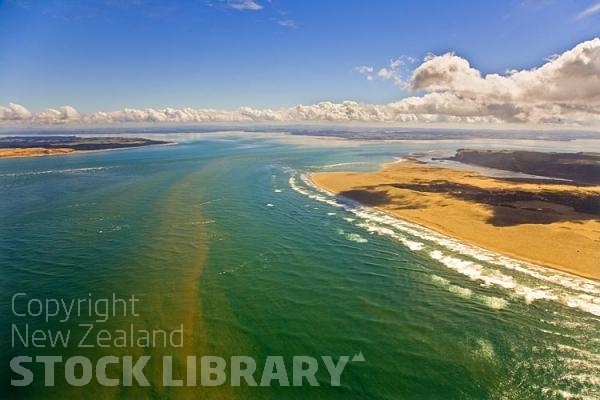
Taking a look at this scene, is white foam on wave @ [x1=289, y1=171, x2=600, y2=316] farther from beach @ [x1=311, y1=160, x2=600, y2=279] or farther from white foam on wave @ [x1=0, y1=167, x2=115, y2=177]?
white foam on wave @ [x1=0, y1=167, x2=115, y2=177]

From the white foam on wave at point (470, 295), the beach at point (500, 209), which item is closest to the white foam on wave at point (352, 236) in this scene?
the beach at point (500, 209)

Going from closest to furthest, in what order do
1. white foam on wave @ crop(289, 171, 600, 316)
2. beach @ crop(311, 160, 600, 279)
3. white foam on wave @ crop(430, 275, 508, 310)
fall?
white foam on wave @ crop(430, 275, 508, 310) < white foam on wave @ crop(289, 171, 600, 316) < beach @ crop(311, 160, 600, 279)

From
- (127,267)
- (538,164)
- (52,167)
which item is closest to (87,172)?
(52,167)

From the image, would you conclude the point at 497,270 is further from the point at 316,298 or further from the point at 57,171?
the point at 57,171

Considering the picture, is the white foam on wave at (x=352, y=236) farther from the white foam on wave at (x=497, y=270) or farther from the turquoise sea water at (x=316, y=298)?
the white foam on wave at (x=497, y=270)

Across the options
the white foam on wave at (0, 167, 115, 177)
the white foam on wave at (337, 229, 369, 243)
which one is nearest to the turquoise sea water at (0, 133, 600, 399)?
the white foam on wave at (337, 229, 369, 243)

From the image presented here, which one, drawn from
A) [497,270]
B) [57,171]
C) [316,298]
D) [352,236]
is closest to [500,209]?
[497,270]

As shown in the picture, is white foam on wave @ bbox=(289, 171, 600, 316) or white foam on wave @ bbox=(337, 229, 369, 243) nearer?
white foam on wave @ bbox=(289, 171, 600, 316)
